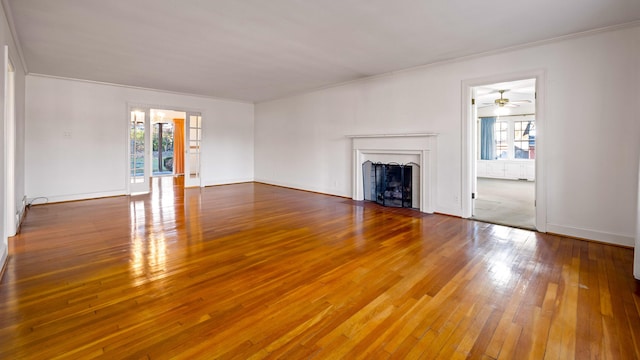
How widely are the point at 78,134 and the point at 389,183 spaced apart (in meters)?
6.61

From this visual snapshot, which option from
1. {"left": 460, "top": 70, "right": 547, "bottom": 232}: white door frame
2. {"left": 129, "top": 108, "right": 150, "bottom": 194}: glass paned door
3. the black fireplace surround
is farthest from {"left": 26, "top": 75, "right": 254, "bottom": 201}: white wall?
{"left": 460, "top": 70, "right": 547, "bottom": 232}: white door frame

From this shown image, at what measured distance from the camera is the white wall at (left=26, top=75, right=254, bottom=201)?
603cm

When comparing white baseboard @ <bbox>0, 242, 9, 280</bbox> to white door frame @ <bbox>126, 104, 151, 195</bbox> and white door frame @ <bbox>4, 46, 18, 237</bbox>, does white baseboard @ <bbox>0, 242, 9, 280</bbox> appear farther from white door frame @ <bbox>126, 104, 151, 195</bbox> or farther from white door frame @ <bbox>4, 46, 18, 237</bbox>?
white door frame @ <bbox>126, 104, 151, 195</bbox>

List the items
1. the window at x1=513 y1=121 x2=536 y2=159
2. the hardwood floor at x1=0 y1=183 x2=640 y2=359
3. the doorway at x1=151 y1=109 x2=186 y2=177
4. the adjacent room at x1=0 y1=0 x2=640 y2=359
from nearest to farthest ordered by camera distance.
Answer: the hardwood floor at x1=0 y1=183 x2=640 y2=359 < the adjacent room at x1=0 y1=0 x2=640 y2=359 < the window at x1=513 y1=121 x2=536 y2=159 < the doorway at x1=151 y1=109 x2=186 y2=177

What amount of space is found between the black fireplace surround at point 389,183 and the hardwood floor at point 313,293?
4.75ft

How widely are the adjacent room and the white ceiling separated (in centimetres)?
4

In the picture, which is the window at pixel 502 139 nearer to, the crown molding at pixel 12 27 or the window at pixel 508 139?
the window at pixel 508 139

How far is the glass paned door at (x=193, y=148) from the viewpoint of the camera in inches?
334

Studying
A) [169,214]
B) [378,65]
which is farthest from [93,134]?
[378,65]

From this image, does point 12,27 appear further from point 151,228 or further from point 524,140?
point 524,140

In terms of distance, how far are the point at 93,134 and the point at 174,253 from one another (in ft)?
16.9

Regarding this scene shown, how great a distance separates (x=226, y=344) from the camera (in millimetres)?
1766

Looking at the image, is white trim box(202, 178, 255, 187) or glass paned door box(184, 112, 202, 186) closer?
glass paned door box(184, 112, 202, 186)

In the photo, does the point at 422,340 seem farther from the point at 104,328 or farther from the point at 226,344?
the point at 104,328
